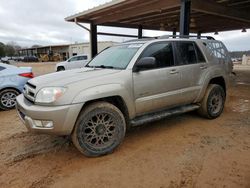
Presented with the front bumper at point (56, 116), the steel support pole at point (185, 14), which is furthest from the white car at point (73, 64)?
the front bumper at point (56, 116)

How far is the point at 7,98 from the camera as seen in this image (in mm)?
6668

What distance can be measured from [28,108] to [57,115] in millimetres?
530

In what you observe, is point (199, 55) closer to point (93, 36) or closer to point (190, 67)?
point (190, 67)

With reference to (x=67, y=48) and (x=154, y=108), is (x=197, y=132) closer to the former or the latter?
(x=154, y=108)

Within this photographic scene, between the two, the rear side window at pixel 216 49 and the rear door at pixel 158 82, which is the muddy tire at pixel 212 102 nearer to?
the rear side window at pixel 216 49

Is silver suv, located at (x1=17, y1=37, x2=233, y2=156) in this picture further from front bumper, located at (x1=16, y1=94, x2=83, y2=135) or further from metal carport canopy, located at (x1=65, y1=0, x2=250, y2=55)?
metal carport canopy, located at (x1=65, y1=0, x2=250, y2=55)

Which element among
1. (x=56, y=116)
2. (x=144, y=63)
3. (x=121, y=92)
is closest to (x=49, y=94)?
(x=56, y=116)

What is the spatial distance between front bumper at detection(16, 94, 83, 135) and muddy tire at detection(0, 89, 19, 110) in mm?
3789

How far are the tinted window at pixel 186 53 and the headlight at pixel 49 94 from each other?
2483mm

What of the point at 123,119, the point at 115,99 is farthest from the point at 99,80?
the point at 123,119

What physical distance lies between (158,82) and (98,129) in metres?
1.39

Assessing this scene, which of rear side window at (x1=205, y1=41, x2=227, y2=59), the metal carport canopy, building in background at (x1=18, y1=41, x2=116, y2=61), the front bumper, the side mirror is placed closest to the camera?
the front bumper

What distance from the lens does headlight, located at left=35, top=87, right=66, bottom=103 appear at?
322 cm

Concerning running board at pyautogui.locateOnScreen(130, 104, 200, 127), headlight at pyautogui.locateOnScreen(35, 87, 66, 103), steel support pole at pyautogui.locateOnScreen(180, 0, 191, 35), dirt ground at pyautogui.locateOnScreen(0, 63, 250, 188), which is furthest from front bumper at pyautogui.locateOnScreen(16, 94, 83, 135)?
steel support pole at pyautogui.locateOnScreen(180, 0, 191, 35)
